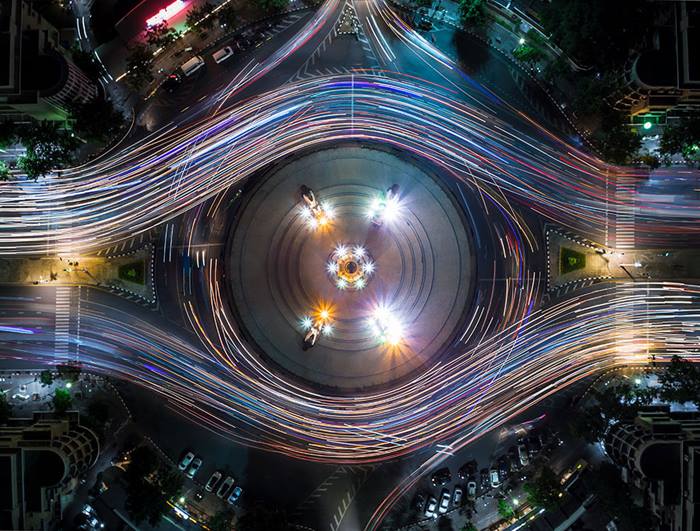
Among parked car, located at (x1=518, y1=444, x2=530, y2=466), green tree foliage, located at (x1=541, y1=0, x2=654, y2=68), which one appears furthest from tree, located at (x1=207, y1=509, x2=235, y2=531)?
green tree foliage, located at (x1=541, y1=0, x2=654, y2=68)

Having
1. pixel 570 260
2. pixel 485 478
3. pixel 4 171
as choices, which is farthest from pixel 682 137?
pixel 4 171

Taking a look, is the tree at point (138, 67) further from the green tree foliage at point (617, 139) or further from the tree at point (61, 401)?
the green tree foliage at point (617, 139)

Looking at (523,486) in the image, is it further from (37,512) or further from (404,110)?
(37,512)

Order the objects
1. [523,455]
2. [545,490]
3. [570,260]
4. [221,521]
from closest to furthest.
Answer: [545,490], [221,521], [523,455], [570,260]

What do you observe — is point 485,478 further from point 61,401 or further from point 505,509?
point 61,401

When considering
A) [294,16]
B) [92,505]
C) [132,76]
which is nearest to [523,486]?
→ [92,505]

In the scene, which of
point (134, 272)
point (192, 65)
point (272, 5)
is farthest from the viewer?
point (134, 272)
